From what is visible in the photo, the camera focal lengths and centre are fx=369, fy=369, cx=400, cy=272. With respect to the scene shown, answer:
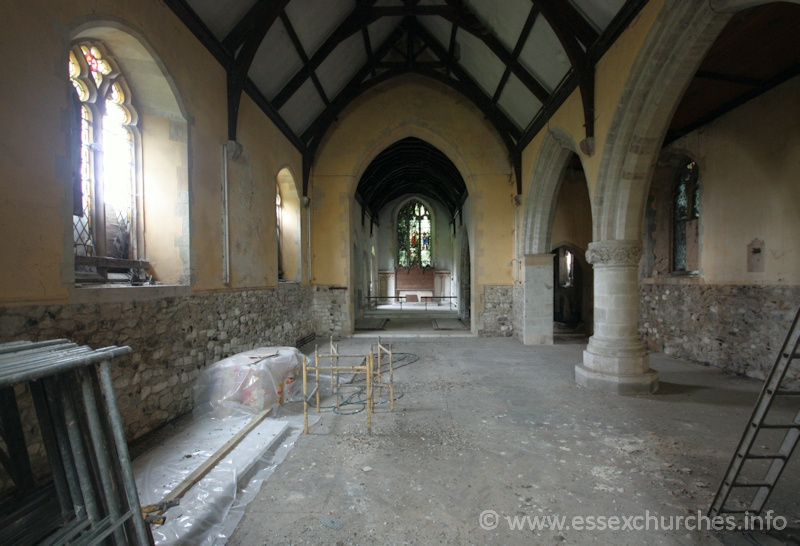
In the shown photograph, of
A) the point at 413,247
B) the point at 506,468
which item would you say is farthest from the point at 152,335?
the point at 413,247

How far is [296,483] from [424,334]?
6804mm

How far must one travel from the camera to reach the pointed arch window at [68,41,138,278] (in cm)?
341

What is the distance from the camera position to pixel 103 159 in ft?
12.0

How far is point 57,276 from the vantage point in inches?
106

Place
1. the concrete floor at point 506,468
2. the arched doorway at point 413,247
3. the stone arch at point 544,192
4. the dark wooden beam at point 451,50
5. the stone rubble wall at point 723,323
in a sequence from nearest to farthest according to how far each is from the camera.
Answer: the concrete floor at point 506,468, the stone rubble wall at point 723,323, the stone arch at point 544,192, the dark wooden beam at point 451,50, the arched doorway at point 413,247

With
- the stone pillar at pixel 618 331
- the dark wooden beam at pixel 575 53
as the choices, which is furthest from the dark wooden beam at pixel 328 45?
the stone pillar at pixel 618 331

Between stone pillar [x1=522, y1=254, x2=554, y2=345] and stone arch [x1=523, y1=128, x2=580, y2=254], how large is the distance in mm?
272

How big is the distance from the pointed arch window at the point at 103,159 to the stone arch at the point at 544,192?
21.1 ft

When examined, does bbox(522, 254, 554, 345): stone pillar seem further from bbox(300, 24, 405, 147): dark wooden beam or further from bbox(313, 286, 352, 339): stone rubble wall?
bbox(300, 24, 405, 147): dark wooden beam

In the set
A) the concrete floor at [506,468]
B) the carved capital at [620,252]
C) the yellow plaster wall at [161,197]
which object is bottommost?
the concrete floor at [506,468]

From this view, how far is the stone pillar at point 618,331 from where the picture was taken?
15.7 feet

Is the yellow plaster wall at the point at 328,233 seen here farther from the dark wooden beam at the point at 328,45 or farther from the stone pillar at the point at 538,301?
the stone pillar at the point at 538,301

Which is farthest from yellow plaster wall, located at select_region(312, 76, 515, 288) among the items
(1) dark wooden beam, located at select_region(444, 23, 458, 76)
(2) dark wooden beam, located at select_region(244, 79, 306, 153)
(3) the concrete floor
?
(3) the concrete floor

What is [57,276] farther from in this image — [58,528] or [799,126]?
[799,126]
